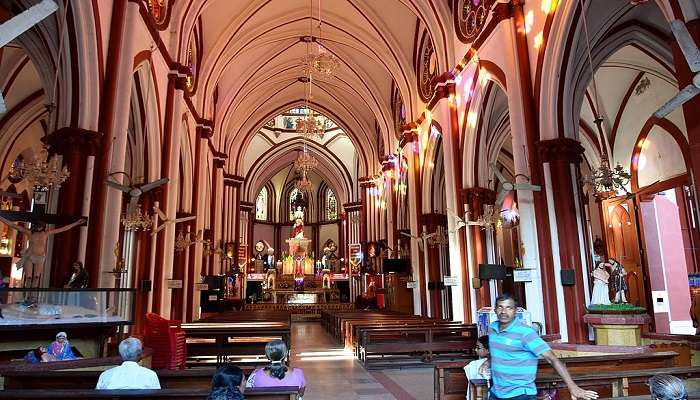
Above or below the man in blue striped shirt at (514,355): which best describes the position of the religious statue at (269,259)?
above

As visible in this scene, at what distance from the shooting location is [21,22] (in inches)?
150

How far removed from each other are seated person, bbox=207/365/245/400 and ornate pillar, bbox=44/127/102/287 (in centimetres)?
656

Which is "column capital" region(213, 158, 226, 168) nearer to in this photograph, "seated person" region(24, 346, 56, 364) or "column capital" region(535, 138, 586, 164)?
"column capital" region(535, 138, 586, 164)

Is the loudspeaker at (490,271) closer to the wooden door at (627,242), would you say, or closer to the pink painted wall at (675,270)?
the wooden door at (627,242)

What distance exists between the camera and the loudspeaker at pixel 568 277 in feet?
29.8

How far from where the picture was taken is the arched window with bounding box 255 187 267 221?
136 ft

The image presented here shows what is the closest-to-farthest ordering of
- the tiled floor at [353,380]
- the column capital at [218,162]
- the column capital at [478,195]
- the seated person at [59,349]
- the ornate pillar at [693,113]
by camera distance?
the seated person at [59,349], the ornate pillar at [693,113], the tiled floor at [353,380], the column capital at [478,195], the column capital at [218,162]

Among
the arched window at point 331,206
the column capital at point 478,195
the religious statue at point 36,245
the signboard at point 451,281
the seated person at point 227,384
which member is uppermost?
the arched window at point 331,206

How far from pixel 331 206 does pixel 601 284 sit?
3466cm

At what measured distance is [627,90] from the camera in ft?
49.7

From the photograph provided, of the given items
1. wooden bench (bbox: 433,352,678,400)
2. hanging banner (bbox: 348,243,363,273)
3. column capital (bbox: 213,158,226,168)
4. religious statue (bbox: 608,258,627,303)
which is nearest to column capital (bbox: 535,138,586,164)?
religious statue (bbox: 608,258,627,303)

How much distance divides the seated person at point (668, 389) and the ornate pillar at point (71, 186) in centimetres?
827

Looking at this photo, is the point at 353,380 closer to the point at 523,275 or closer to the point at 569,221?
the point at 523,275

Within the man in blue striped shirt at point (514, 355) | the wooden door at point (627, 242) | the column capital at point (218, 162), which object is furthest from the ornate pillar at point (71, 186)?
the wooden door at point (627, 242)
